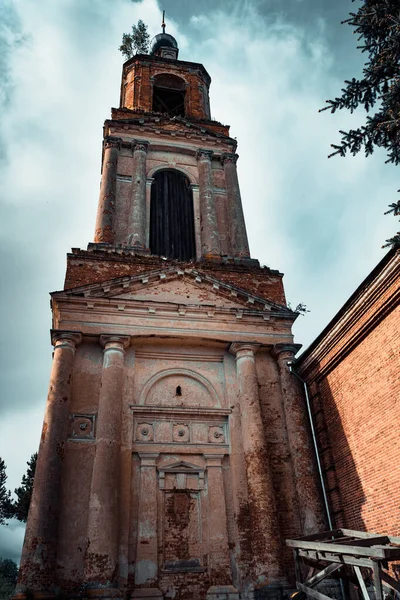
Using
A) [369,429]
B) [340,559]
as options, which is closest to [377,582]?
[340,559]

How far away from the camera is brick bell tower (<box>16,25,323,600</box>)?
10875 mm

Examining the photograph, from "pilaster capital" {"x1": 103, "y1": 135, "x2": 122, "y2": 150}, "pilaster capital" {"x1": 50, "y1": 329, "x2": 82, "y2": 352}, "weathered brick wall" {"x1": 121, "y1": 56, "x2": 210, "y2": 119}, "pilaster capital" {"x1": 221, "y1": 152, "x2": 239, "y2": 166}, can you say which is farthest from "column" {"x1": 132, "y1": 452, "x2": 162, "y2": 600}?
"weathered brick wall" {"x1": 121, "y1": 56, "x2": 210, "y2": 119}

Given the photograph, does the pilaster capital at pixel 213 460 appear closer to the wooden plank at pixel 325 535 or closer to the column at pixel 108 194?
the wooden plank at pixel 325 535

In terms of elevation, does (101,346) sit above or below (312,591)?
above

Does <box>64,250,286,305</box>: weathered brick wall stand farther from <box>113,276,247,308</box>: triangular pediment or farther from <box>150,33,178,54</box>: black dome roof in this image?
<box>150,33,178,54</box>: black dome roof

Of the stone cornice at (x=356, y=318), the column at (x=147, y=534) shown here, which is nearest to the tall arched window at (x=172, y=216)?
the stone cornice at (x=356, y=318)

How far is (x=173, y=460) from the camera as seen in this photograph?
12.7 m

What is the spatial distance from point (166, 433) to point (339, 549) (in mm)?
6187

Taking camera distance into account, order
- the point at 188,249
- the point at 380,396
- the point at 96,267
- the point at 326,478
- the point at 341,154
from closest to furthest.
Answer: the point at 341,154 → the point at 380,396 → the point at 326,478 → the point at 96,267 → the point at 188,249

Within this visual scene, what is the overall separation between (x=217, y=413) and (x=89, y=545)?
4.71 meters

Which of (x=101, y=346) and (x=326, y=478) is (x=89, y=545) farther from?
(x=326, y=478)

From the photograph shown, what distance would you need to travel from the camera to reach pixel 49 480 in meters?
11.1

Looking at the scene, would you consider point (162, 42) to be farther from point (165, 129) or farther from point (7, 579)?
point (7, 579)

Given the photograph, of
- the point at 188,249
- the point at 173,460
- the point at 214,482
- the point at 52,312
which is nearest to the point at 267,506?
the point at 214,482
